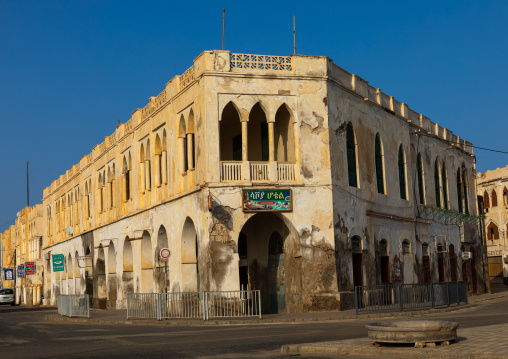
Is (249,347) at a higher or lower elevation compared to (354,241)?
lower

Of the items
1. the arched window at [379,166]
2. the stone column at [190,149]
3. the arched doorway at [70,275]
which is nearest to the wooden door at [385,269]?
the arched window at [379,166]

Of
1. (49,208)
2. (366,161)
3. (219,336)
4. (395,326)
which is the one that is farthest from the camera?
(49,208)

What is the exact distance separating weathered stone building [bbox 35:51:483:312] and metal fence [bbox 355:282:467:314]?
2.32m

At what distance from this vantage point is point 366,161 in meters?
30.6

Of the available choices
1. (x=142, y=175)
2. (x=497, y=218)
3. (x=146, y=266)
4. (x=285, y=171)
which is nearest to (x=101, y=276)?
(x=146, y=266)

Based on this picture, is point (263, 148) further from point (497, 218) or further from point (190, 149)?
point (497, 218)

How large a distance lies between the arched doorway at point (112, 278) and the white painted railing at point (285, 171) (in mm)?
15504

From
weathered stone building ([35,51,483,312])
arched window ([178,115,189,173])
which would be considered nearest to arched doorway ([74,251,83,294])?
weathered stone building ([35,51,483,312])

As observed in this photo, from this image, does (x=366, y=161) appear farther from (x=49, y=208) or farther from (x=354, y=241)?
(x=49, y=208)

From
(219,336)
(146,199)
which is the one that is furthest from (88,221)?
(219,336)

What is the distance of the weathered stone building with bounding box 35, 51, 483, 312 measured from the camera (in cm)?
2594

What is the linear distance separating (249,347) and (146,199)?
21242 mm

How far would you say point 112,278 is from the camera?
38.5 metres

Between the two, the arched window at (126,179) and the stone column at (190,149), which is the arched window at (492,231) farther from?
the stone column at (190,149)
